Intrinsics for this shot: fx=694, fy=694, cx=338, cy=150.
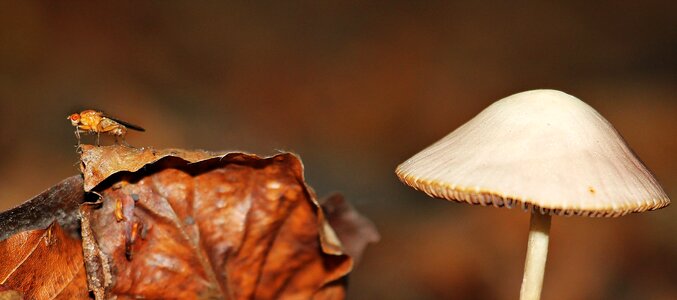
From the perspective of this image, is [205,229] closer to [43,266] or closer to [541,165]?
[43,266]

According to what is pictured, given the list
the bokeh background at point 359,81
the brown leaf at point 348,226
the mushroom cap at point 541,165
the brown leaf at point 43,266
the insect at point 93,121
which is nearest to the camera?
the mushroom cap at point 541,165

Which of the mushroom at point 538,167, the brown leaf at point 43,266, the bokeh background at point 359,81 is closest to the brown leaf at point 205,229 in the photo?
the brown leaf at point 43,266

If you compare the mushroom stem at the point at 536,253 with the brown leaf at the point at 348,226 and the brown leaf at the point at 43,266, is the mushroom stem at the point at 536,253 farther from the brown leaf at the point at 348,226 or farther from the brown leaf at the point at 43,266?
the brown leaf at the point at 43,266

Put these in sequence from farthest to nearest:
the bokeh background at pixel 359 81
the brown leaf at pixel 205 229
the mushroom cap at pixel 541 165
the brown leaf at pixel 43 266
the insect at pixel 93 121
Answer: the bokeh background at pixel 359 81 < the insect at pixel 93 121 < the brown leaf at pixel 205 229 < the brown leaf at pixel 43 266 < the mushroom cap at pixel 541 165

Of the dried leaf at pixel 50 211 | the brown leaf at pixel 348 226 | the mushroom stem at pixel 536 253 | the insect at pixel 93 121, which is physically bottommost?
the mushroom stem at pixel 536 253

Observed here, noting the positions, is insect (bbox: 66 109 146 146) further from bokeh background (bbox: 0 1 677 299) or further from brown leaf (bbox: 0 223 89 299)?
bokeh background (bbox: 0 1 677 299)

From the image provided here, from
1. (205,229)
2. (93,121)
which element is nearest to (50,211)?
(93,121)

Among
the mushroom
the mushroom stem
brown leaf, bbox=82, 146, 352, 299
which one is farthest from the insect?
the mushroom stem

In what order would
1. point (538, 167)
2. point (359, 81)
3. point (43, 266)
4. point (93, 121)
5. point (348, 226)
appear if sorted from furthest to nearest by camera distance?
point (359, 81) < point (348, 226) < point (93, 121) < point (43, 266) < point (538, 167)
